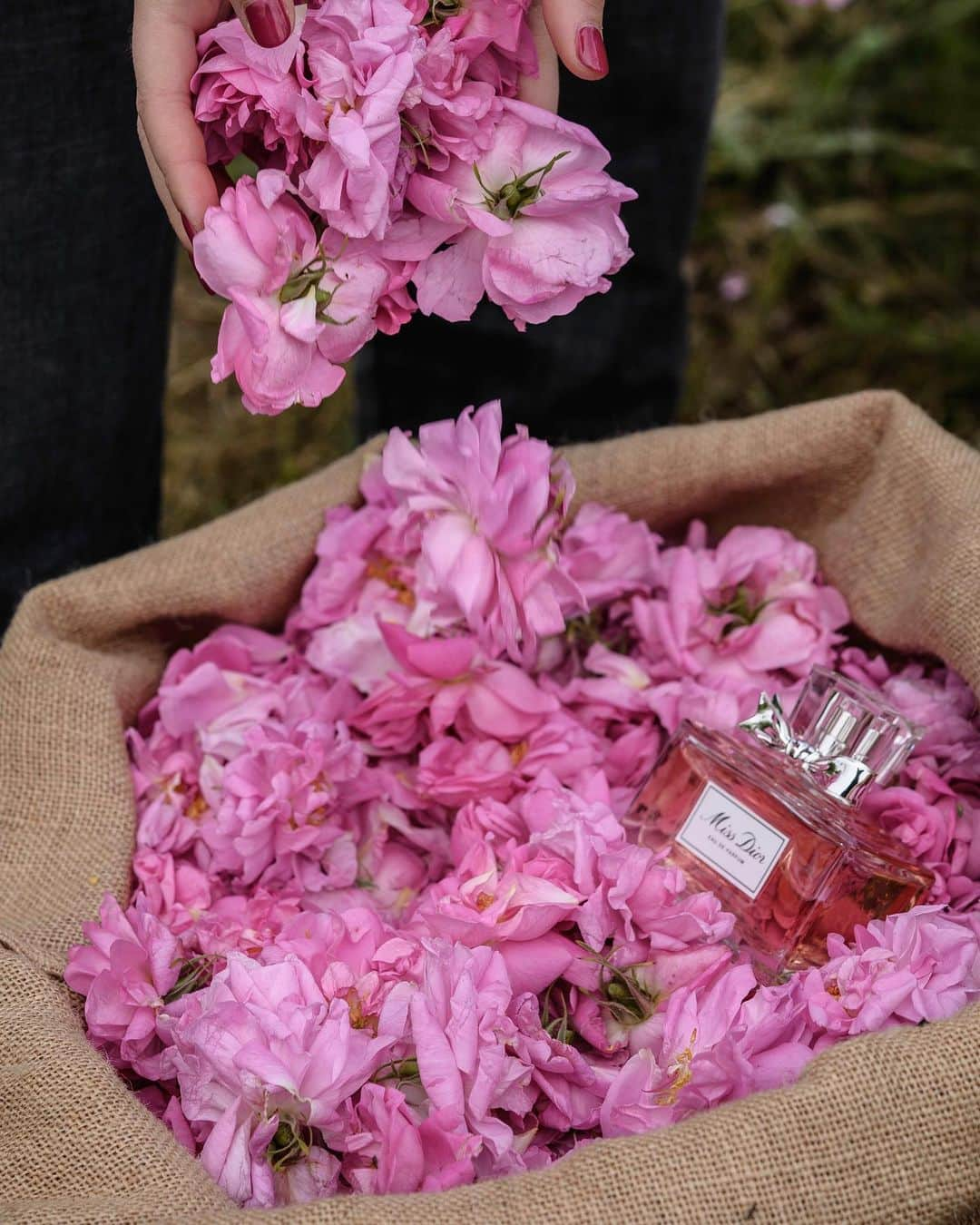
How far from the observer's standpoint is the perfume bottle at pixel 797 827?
33.9 inches

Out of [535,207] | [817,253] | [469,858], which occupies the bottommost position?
[469,858]

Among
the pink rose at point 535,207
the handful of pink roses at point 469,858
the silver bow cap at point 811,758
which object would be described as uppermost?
the pink rose at point 535,207

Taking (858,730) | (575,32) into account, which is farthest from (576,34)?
(858,730)

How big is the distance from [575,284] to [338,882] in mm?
434

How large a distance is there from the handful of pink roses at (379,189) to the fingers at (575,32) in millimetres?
20

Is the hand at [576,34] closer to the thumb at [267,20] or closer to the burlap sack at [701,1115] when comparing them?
the thumb at [267,20]

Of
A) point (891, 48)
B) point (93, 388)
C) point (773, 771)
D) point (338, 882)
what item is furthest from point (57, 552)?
point (891, 48)

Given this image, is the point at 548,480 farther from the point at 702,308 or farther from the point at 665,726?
the point at 702,308

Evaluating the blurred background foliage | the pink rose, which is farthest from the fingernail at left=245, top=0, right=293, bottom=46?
the blurred background foliage

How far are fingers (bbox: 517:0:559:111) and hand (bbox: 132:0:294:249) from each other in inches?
6.8

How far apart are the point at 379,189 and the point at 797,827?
46cm

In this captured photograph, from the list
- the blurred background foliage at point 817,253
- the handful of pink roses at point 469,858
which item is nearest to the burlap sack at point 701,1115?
the handful of pink roses at point 469,858

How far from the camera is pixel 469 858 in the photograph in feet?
2.86

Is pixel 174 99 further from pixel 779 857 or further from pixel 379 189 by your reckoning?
pixel 779 857
